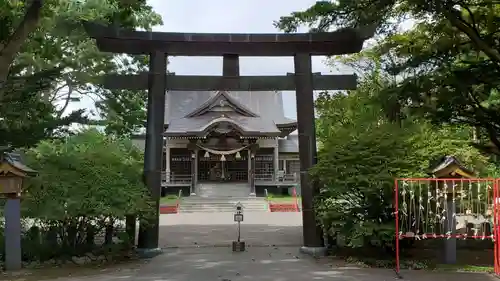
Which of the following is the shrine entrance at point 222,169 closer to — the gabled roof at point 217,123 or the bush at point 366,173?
the gabled roof at point 217,123

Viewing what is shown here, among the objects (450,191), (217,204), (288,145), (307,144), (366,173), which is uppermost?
(288,145)

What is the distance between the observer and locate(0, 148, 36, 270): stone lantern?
31.7 ft

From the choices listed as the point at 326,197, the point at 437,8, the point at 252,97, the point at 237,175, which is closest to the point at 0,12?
the point at 326,197

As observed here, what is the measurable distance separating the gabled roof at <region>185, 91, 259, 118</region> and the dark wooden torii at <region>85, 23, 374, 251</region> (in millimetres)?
24481

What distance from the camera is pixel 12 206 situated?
9.79m

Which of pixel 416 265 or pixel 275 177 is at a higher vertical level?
pixel 275 177

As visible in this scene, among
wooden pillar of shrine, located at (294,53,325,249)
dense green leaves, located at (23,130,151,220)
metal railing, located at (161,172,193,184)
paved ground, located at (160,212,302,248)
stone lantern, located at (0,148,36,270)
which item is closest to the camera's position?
stone lantern, located at (0,148,36,270)

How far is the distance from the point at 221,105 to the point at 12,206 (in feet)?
90.4

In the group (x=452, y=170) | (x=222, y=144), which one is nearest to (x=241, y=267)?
(x=452, y=170)

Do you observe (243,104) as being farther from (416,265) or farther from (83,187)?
(416,265)

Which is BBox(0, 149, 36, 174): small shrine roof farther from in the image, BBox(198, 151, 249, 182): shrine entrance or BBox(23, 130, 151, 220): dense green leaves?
BBox(198, 151, 249, 182): shrine entrance

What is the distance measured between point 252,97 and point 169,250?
96.6ft

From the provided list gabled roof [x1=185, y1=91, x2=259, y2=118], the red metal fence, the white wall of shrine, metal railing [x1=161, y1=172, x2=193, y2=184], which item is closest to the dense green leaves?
the red metal fence

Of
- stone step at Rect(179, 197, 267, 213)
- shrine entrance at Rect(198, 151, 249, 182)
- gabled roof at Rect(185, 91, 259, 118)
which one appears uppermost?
gabled roof at Rect(185, 91, 259, 118)
